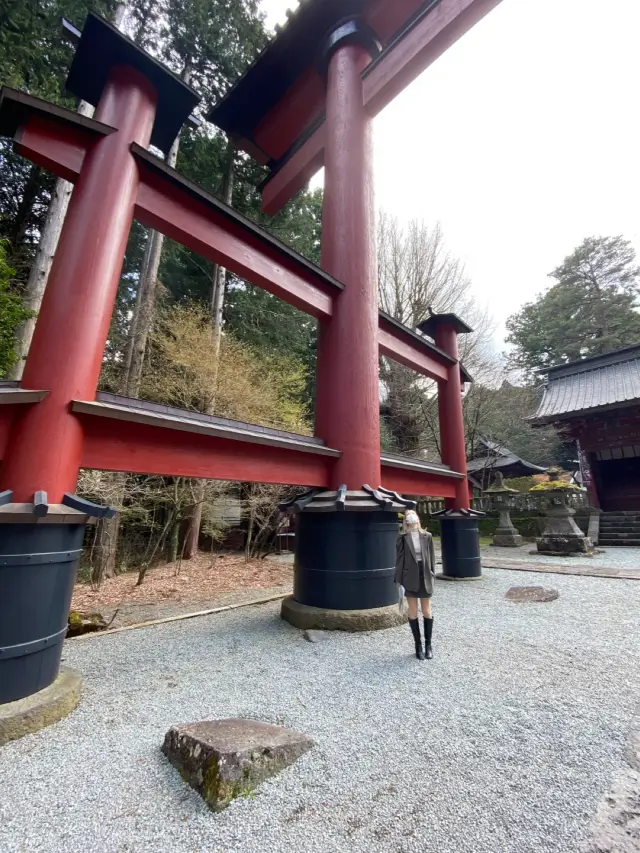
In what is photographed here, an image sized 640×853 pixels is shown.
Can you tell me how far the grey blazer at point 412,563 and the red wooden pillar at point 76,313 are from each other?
9.36 ft

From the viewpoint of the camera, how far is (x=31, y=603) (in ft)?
7.43

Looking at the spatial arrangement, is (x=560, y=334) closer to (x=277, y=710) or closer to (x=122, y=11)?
(x=122, y=11)

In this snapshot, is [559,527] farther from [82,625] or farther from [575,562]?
[82,625]

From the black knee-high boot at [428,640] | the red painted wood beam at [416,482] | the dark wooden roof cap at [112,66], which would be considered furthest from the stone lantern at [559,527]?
the dark wooden roof cap at [112,66]

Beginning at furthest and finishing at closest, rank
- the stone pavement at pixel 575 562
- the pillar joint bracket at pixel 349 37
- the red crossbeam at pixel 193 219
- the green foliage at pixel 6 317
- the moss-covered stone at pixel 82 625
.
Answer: the stone pavement at pixel 575 562, the pillar joint bracket at pixel 349 37, the green foliage at pixel 6 317, the moss-covered stone at pixel 82 625, the red crossbeam at pixel 193 219

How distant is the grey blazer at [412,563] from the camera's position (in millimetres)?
3494

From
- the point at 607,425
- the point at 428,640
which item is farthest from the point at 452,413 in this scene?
the point at 607,425

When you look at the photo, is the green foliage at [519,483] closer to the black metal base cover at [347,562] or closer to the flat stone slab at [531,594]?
the flat stone slab at [531,594]

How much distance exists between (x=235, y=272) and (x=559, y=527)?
10425mm

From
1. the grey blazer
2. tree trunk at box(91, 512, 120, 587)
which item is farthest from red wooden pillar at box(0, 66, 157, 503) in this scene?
tree trunk at box(91, 512, 120, 587)

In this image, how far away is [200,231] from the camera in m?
3.72

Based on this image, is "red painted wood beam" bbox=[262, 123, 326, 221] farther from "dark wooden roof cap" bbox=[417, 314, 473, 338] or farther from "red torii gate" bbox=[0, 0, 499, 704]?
"dark wooden roof cap" bbox=[417, 314, 473, 338]

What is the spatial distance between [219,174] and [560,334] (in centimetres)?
2245

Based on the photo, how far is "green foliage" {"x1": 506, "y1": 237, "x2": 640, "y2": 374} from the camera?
2252 centimetres
